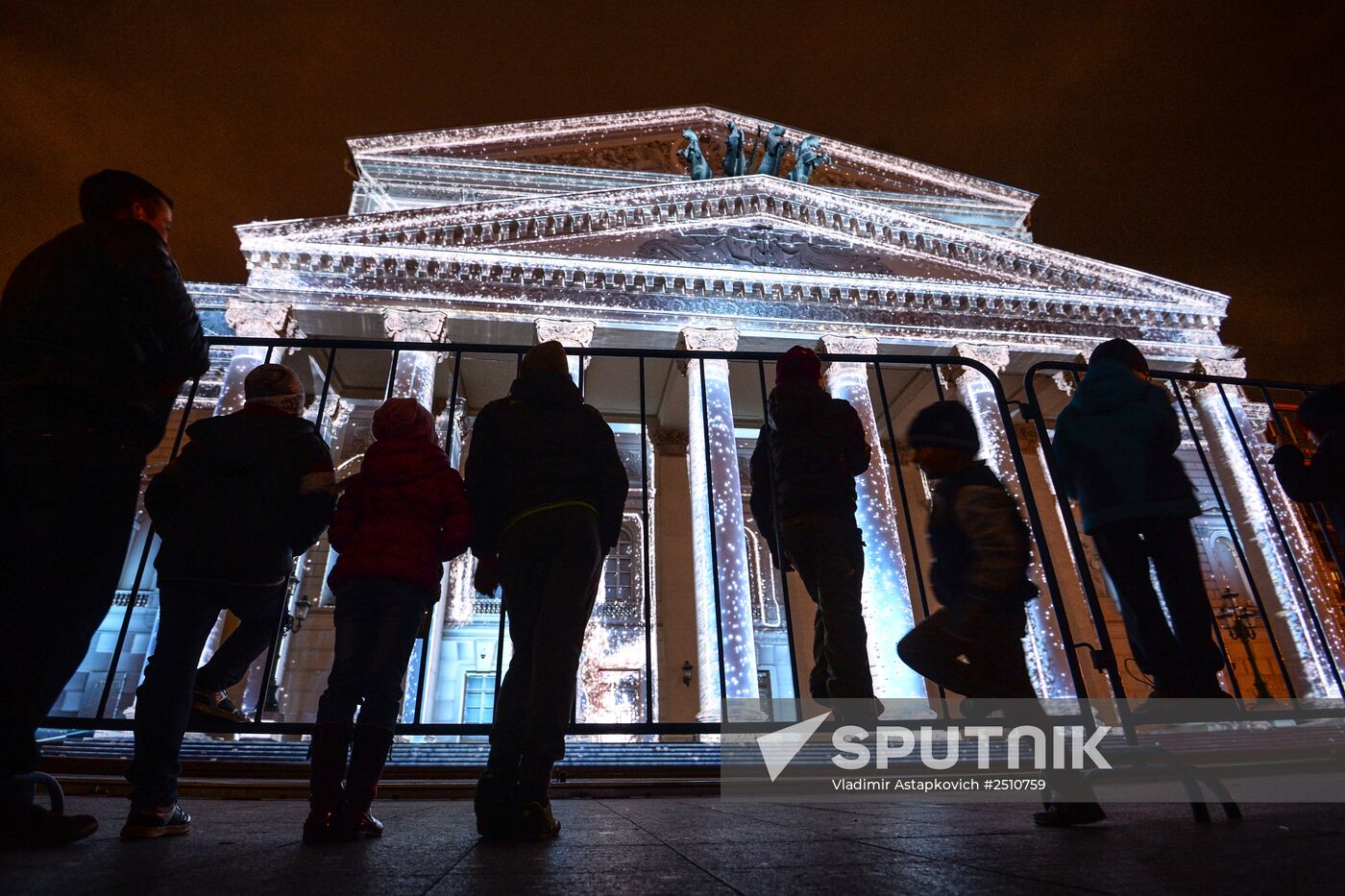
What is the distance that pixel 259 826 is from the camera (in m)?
2.42

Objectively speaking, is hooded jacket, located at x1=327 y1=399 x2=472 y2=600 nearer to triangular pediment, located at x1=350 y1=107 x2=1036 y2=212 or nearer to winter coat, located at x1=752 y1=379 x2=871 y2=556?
winter coat, located at x1=752 y1=379 x2=871 y2=556

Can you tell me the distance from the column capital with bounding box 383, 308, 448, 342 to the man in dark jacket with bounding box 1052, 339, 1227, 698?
11.8 meters

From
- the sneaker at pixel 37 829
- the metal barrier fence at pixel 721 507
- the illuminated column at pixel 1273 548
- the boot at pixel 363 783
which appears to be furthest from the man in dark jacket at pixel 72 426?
the illuminated column at pixel 1273 548

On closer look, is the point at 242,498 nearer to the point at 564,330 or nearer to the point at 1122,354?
the point at 1122,354

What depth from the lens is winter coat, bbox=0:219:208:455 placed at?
2135 millimetres

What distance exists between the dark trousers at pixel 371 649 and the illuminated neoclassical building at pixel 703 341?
8932mm

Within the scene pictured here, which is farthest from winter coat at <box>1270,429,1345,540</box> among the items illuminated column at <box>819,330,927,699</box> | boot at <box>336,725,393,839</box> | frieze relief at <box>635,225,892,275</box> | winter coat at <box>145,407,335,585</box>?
frieze relief at <box>635,225,892,275</box>

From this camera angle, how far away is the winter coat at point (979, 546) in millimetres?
2660

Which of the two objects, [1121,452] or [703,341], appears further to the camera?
[703,341]

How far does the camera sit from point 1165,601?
2.94 meters

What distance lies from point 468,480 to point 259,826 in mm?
1371

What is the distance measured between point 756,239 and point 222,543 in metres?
14.4

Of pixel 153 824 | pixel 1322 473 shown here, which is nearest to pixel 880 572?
pixel 1322 473

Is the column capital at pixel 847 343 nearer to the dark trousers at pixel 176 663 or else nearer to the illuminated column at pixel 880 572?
the illuminated column at pixel 880 572
